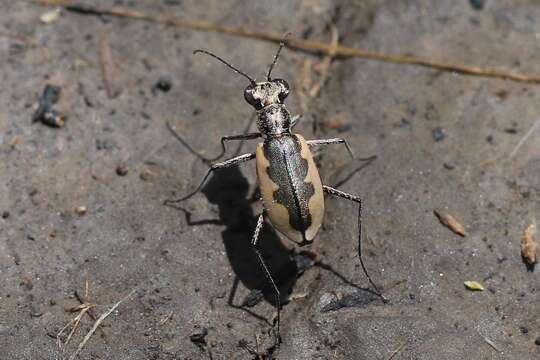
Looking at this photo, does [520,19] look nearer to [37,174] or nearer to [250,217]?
[250,217]

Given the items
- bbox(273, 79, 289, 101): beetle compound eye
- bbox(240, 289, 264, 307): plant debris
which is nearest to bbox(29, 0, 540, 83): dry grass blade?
bbox(273, 79, 289, 101): beetle compound eye

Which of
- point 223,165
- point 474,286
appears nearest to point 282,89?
point 223,165

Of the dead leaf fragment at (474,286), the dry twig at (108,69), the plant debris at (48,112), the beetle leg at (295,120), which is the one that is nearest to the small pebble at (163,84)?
the dry twig at (108,69)

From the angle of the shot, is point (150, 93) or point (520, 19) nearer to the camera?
point (150, 93)

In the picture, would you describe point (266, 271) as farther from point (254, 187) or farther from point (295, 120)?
point (295, 120)

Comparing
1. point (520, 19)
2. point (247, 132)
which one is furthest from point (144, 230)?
point (520, 19)

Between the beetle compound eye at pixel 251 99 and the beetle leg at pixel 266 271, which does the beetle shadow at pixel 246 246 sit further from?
the beetle compound eye at pixel 251 99

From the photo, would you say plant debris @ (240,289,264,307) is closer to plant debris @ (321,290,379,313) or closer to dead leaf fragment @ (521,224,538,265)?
plant debris @ (321,290,379,313)

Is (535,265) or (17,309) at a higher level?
(535,265)
